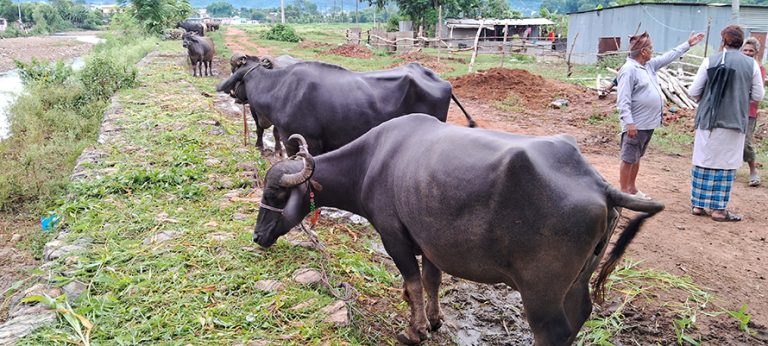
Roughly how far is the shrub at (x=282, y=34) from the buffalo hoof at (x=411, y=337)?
117 ft

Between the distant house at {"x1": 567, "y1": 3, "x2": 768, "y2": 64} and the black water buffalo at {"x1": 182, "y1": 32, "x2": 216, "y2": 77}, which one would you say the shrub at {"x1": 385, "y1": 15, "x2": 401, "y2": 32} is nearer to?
the distant house at {"x1": 567, "y1": 3, "x2": 768, "y2": 64}

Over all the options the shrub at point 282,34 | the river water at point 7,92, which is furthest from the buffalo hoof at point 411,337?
the shrub at point 282,34

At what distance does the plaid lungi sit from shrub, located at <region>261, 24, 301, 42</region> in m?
34.0

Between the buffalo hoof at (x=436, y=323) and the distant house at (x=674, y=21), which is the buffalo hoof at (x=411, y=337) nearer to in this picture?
the buffalo hoof at (x=436, y=323)

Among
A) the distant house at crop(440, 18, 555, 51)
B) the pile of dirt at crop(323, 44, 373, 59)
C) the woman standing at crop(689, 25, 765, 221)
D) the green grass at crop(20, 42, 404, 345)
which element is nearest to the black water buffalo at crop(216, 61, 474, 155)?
the green grass at crop(20, 42, 404, 345)

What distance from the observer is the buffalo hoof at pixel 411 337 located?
370 cm

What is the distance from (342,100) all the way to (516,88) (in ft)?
30.5

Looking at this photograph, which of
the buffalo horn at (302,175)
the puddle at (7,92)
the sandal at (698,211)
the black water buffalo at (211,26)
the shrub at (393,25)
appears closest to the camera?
the buffalo horn at (302,175)

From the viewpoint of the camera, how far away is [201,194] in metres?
5.84

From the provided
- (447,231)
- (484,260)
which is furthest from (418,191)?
(484,260)

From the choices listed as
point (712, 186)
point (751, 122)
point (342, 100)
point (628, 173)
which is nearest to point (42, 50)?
point (342, 100)

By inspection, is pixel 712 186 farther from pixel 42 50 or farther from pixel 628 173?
pixel 42 50

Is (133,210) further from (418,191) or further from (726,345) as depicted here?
(726,345)

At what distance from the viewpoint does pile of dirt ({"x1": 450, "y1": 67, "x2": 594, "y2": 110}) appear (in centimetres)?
1346
